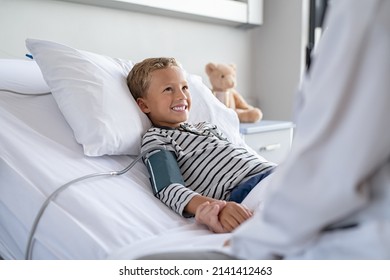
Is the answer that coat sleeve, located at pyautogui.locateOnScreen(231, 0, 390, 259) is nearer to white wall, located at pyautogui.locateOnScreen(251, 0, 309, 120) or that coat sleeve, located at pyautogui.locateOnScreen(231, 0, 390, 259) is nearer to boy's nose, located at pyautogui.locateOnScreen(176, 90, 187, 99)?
boy's nose, located at pyautogui.locateOnScreen(176, 90, 187, 99)

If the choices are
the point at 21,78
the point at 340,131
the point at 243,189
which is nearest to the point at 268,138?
the point at 243,189

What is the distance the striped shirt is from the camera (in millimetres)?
944

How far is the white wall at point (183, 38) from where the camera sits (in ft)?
4.84

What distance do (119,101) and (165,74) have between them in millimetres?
158

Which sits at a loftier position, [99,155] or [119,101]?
[119,101]

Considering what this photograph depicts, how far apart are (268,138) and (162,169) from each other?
3.36ft

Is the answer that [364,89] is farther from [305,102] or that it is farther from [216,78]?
→ [216,78]

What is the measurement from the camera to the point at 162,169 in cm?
91

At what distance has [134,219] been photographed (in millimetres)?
768

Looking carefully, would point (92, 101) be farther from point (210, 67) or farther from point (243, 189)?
point (210, 67)

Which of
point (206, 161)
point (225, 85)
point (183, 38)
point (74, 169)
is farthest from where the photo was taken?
point (183, 38)

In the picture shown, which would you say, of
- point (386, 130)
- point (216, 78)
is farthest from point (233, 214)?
point (216, 78)

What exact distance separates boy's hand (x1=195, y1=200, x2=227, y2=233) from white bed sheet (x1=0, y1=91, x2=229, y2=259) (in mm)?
17

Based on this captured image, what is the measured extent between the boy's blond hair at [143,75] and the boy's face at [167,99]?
0.01 m
